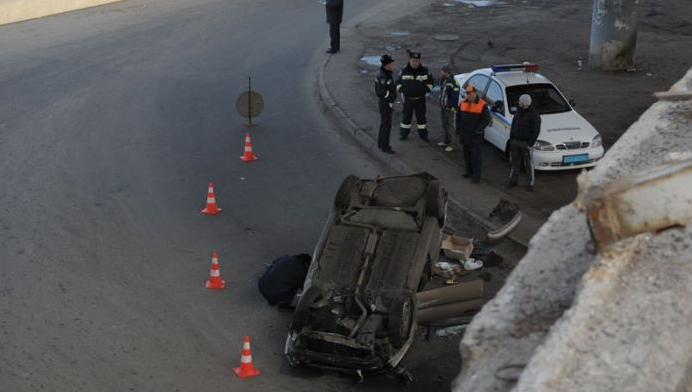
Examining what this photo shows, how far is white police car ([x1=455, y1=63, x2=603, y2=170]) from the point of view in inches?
663

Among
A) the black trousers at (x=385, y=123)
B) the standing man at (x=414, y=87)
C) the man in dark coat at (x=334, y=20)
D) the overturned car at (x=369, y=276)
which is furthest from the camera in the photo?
the man in dark coat at (x=334, y=20)

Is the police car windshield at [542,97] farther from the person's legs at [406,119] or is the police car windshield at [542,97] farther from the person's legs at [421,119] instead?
the person's legs at [406,119]

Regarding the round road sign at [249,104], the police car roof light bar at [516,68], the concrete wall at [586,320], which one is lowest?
the round road sign at [249,104]

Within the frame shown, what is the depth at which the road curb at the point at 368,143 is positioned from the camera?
48.8 ft

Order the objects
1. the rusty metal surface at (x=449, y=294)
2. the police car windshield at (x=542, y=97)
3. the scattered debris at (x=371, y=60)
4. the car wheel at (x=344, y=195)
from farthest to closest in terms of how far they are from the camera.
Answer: the scattered debris at (x=371, y=60) < the police car windshield at (x=542, y=97) < the car wheel at (x=344, y=195) < the rusty metal surface at (x=449, y=294)

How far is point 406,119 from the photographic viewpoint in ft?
60.9

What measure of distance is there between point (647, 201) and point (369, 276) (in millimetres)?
4832

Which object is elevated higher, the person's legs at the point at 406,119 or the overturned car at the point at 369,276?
the overturned car at the point at 369,276

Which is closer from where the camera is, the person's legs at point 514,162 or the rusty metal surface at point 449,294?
the rusty metal surface at point 449,294

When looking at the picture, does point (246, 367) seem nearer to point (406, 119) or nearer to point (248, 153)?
point (248, 153)

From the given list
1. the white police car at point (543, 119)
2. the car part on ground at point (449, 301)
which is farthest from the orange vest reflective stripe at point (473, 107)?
the car part on ground at point (449, 301)

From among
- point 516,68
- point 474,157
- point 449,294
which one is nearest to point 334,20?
point 516,68

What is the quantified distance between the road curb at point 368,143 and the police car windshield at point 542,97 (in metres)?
2.42

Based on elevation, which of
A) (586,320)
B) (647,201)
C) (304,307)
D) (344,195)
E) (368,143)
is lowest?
(368,143)
